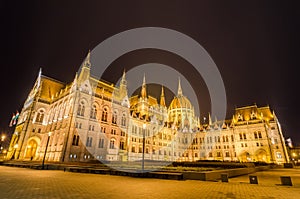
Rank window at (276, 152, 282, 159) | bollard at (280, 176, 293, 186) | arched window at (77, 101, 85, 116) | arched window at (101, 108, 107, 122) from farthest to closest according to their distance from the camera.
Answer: window at (276, 152, 282, 159) → arched window at (101, 108, 107, 122) → arched window at (77, 101, 85, 116) → bollard at (280, 176, 293, 186)

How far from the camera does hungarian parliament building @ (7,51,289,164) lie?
1699 inches

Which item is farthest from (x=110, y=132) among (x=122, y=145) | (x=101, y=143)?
(x=122, y=145)

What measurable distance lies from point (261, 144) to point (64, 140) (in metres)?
66.1

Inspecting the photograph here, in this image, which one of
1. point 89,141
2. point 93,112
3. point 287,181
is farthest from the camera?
point 93,112

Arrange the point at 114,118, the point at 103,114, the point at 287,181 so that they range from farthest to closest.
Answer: the point at 114,118
the point at 103,114
the point at 287,181

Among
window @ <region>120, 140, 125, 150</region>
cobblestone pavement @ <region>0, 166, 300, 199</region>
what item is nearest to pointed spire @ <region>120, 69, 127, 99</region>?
window @ <region>120, 140, 125, 150</region>

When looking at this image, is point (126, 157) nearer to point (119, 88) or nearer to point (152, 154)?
point (152, 154)

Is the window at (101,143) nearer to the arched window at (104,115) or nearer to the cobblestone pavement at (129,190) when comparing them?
the arched window at (104,115)

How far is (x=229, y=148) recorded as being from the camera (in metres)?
71.2

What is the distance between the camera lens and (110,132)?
49375 mm

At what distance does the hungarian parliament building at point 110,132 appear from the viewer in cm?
4316

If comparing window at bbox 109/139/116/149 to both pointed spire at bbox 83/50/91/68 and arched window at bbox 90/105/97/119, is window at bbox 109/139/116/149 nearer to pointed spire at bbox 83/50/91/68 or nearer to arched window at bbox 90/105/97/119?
arched window at bbox 90/105/97/119

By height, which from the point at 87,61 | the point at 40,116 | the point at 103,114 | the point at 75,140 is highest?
the point at 87,61

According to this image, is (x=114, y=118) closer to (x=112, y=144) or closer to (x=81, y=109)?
(x=112, y=144)
